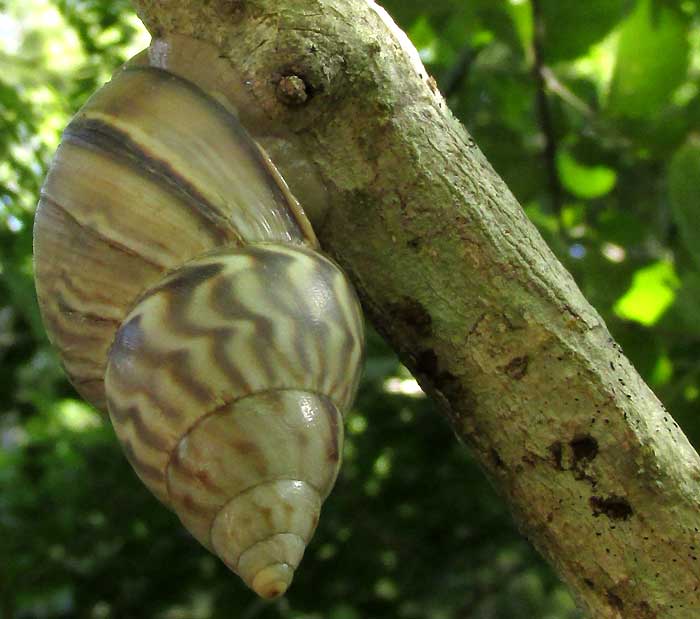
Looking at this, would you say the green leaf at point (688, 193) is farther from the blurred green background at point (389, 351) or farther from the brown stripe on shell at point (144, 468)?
the brown stripe on shell at point (144, 468)

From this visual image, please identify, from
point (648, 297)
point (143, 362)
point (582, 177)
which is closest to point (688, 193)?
point (648, 297)

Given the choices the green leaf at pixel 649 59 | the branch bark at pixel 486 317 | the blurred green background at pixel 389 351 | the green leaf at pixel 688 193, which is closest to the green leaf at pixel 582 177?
the blurred green background at pixel 389 351

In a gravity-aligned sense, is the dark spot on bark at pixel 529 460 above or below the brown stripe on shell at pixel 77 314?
above

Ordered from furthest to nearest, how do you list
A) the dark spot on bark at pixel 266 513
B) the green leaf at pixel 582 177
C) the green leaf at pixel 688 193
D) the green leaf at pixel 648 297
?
the green leaf at pixel 582 177
the green leaf at pixel 648 297
the green leaf at pixel 688 193
the dark spot on bark at pixel 266 513

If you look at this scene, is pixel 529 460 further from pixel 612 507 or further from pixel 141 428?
pixel 141 428

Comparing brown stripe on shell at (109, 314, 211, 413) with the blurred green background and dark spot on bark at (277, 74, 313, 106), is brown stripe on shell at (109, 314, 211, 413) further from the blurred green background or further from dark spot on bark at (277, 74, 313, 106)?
the blurred green background

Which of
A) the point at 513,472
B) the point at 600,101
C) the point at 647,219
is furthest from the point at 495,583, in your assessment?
the point at 513,472
